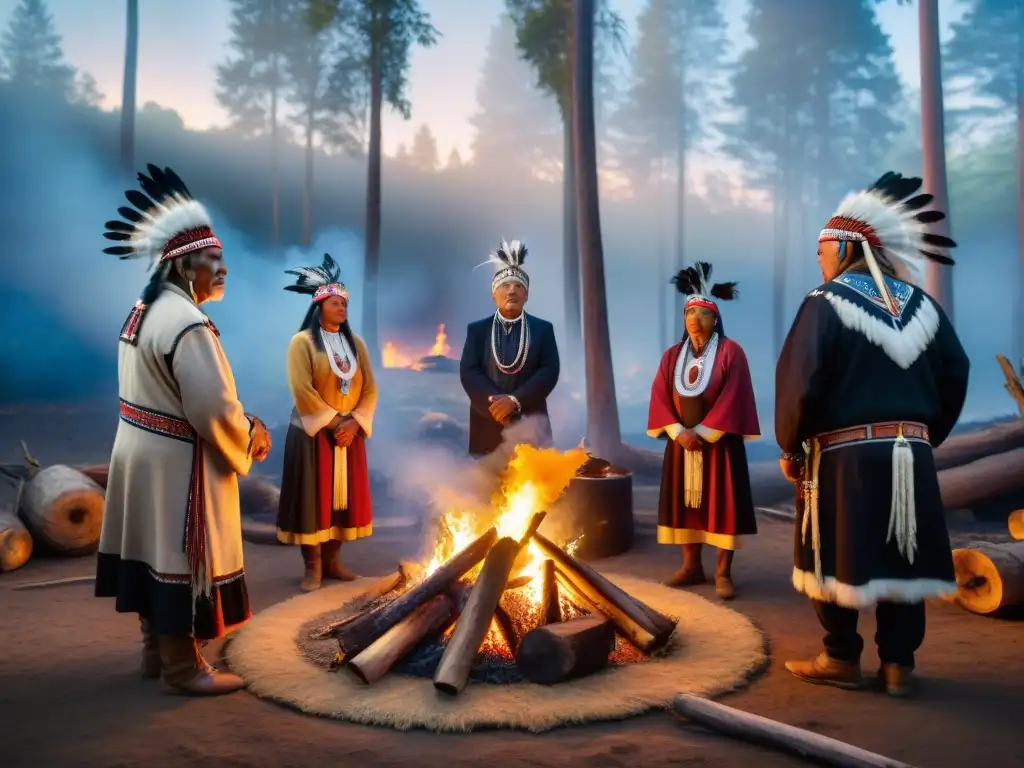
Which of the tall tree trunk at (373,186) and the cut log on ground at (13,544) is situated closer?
the cut log on ground at (13,544)

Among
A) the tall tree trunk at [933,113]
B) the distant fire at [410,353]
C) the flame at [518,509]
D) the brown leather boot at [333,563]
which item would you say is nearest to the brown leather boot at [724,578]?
the flame at [518,509]

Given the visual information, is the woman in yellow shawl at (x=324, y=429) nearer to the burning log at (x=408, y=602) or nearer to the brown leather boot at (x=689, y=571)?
the burning log at (x=408, y=602)

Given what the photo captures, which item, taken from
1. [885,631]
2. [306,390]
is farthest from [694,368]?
[306,390]

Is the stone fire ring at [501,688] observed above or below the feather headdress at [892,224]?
below

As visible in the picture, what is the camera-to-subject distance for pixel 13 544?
6453mm

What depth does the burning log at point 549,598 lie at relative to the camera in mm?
4285

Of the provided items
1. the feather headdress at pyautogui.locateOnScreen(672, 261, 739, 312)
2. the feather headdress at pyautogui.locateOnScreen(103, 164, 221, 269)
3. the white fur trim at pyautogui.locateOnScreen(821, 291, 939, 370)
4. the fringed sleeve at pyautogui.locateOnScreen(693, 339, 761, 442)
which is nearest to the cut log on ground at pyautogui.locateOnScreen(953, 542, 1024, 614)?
the fringed sleeve at pyautogui.locateOnScreen(693, 339, 761, 442)

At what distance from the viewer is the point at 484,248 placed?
19594 millimetres

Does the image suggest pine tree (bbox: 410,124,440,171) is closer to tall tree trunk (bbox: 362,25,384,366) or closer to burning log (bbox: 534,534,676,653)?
tall tree trunk (bbox: 362,25,384,366)

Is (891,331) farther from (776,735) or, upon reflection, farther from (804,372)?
(776,735)

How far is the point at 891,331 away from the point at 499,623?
8.01 feet

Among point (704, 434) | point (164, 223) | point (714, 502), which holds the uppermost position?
point (164, 223)

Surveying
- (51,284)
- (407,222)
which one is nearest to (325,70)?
(407,222)

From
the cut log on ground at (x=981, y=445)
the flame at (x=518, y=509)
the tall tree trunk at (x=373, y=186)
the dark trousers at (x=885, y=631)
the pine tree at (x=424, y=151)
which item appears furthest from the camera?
the pine tree at (x=424, y=151)
